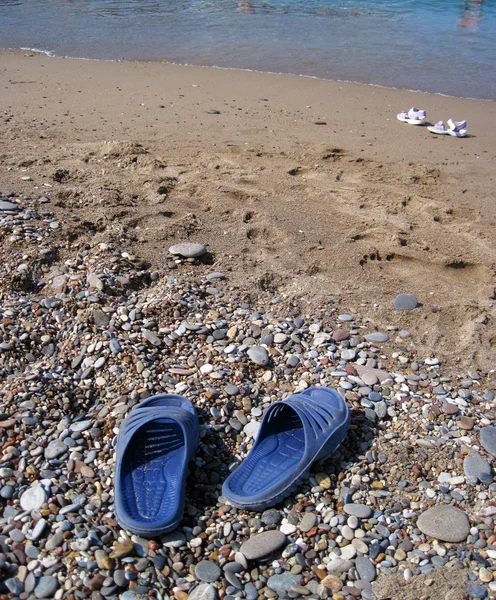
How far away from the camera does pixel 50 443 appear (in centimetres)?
254

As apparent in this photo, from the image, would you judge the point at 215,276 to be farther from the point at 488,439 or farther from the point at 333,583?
the point at 333,583

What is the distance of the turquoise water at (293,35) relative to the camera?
26.9ft

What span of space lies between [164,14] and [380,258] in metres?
9.08

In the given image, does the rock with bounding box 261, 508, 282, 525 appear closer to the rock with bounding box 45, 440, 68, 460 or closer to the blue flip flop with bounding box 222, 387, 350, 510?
the blue flip flop with bounding box 222, 387, 350, 510

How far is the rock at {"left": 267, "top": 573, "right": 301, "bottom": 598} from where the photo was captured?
204 centimetres

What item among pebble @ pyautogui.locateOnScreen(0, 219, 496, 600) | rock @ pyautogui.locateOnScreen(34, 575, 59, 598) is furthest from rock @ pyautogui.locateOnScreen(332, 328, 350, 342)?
rock @ pyautogui.locateOnScreen(34, 575, 59, 598)

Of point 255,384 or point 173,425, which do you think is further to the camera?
point 255,384

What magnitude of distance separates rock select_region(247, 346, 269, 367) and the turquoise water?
18.8 ft

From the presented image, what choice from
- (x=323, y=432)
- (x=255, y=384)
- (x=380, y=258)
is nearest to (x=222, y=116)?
(x=380, y=258)

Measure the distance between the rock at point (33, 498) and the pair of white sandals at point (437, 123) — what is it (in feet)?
17.1

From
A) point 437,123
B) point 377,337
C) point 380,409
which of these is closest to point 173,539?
point 380,409

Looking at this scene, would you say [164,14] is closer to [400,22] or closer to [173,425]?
[400,22]

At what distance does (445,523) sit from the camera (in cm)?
224

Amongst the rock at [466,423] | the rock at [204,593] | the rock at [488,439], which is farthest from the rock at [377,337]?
the rock at [204,593]
